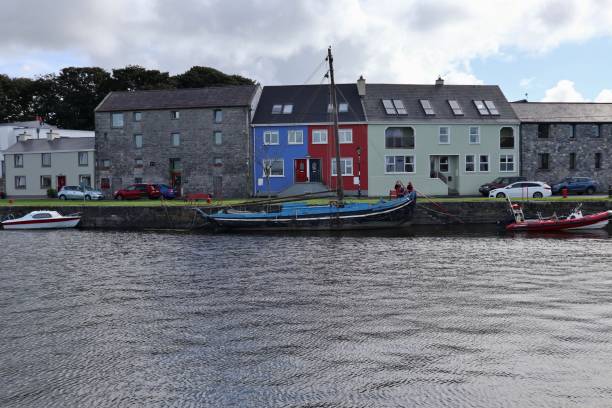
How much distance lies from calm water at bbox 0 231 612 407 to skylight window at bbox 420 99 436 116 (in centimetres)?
3028

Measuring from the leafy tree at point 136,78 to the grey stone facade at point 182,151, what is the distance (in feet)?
100.0

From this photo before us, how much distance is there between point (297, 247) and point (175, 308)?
1408cm

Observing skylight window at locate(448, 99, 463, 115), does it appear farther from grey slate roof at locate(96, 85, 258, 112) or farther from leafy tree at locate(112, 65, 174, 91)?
leafy tree at locate(112, 65, 174, 91)

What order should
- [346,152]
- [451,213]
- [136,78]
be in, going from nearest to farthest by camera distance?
1. [451,213]
2. [346,152]
3. [136,78]

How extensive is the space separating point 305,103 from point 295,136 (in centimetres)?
416

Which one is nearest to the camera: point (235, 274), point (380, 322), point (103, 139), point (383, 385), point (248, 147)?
point (383, 385)

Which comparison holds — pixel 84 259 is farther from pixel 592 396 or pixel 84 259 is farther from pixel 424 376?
pixel 592 396

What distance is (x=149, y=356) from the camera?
12312 millimetres

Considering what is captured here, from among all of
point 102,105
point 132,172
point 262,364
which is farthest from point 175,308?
point 102,105

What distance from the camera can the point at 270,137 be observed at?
55750 millimetres

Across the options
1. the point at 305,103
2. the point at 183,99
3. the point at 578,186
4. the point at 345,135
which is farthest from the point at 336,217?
the point at 183,99

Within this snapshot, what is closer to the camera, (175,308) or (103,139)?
(175,308)

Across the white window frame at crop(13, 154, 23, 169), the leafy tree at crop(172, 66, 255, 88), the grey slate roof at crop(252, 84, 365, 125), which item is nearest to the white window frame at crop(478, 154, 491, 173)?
the grey slate roof at crop(252, 84, 365, 125)

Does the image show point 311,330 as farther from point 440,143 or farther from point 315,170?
point 440,143
